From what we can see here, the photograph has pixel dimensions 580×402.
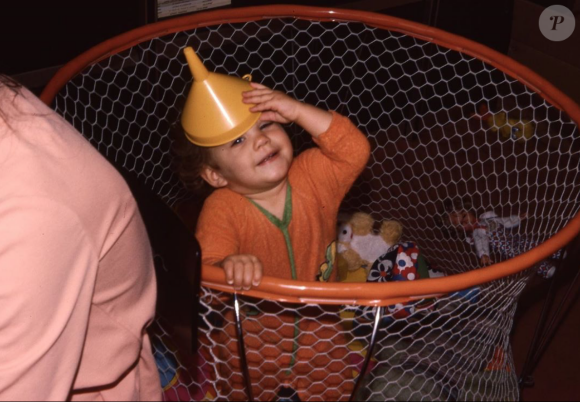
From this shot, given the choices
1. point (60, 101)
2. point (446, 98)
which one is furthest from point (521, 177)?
point (60, 101)

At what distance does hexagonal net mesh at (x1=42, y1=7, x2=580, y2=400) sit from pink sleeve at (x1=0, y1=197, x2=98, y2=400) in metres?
0.25

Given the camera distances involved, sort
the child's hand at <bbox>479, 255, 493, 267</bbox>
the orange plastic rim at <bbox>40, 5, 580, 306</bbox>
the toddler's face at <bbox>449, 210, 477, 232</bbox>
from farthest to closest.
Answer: the toddler's face at <bbox>449, 210, 477, 232</bbox>, the child's hand at <bbox>479, 255, 493, 267</bbox>, the orange plastic rim at <bbox>40, 5, 580, 306</bbox>

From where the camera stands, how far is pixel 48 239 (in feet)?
1.87

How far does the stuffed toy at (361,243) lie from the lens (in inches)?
57.1

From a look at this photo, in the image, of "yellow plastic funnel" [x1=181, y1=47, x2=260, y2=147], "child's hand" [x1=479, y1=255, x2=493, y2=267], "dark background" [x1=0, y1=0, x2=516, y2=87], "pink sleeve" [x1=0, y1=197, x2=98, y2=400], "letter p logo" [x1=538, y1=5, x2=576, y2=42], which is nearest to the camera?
"pink sleeve" [x1=0, y1=197, x2=98, y2=400]

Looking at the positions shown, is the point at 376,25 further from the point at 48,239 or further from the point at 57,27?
the point at 48,239

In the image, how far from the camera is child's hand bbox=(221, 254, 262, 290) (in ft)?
2.49

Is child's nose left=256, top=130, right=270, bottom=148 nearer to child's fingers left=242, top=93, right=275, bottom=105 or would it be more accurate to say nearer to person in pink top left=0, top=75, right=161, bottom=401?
child's fingers left=242, top=93, right=275, bottom=105

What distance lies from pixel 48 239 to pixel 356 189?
116 centimetres

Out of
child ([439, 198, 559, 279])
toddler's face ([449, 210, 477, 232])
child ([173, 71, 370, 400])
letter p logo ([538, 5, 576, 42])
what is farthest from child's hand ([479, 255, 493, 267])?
letter p logo ([538, 5, 576, 42])

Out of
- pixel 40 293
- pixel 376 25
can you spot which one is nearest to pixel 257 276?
pixel 40 293

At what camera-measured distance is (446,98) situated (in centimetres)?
199

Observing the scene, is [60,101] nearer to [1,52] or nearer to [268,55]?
[1,52]

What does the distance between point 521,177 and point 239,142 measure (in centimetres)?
105
